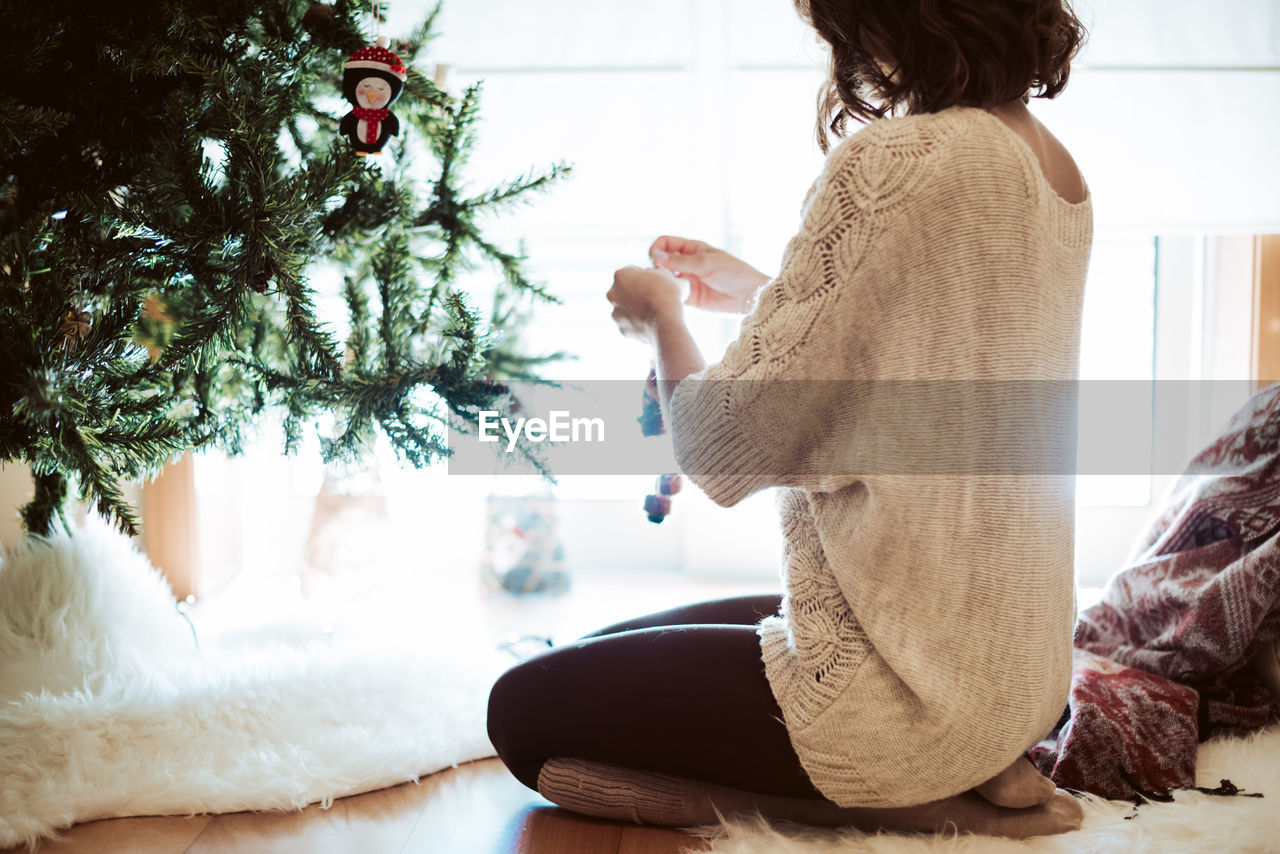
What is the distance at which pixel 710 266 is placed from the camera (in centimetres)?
120

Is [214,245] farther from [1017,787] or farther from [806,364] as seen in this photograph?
[1017,787]

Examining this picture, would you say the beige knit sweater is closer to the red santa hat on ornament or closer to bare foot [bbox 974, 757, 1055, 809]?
bare foot [bbox 974, 757, 1055, 809]

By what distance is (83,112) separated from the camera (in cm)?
107

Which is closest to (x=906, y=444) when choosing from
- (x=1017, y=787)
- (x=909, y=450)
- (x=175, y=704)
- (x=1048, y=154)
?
(x=909, y=450)

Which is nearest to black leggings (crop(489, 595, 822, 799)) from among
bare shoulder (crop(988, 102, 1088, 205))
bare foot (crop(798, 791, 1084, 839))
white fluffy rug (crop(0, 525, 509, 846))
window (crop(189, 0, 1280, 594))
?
bare foot (crop(798, 791, 1084, 839))

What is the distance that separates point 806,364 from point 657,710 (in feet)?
1.35

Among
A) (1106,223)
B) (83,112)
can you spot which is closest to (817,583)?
(83,112)

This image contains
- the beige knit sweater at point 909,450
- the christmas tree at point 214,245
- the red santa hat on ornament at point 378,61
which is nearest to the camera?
the beige knit sweater at point 909,450

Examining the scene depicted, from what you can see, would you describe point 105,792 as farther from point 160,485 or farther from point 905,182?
point 905,182

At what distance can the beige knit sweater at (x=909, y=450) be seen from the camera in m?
0.80

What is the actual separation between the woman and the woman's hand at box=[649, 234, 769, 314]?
0.22 m

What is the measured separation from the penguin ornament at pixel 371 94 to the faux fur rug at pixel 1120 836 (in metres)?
0.88

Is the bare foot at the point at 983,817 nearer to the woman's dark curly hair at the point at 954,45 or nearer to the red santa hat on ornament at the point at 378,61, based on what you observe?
the woman's dark curly hair at the point at 954,45

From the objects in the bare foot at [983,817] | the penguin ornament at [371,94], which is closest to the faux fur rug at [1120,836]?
the bare foot at [983,817]
